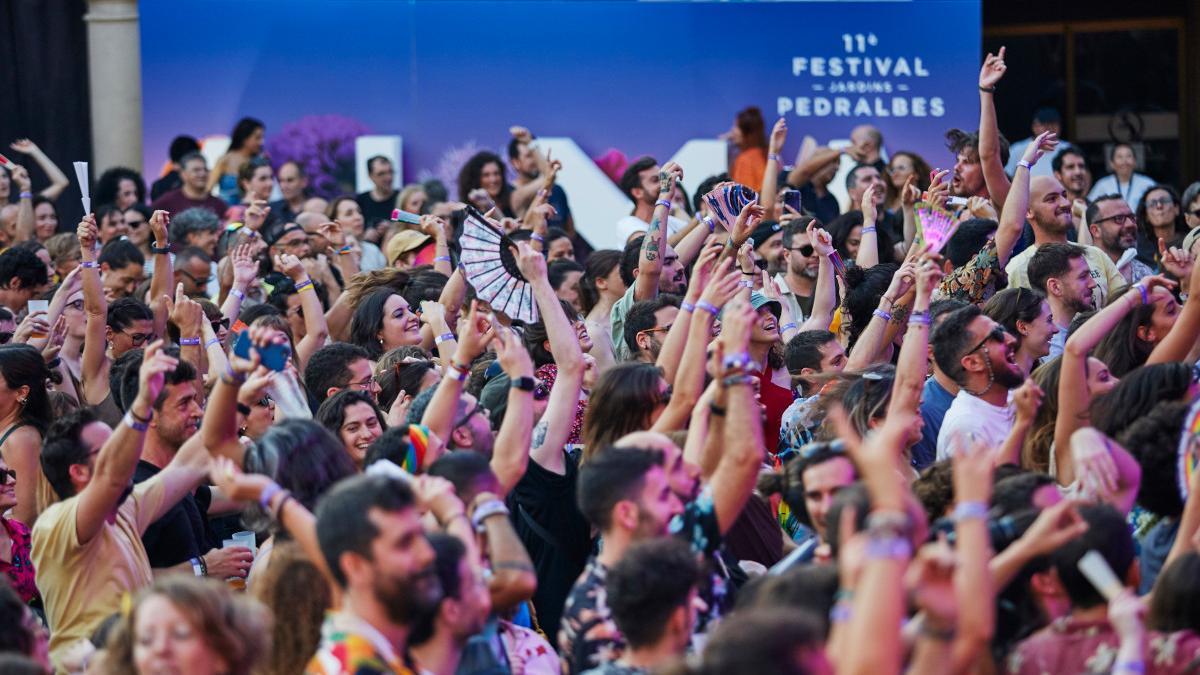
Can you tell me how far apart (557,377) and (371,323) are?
2248 mm

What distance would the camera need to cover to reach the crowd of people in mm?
3748

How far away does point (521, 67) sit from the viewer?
13.1m

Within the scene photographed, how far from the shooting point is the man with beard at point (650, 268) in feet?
26.2

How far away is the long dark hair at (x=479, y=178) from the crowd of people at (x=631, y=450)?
1632mm

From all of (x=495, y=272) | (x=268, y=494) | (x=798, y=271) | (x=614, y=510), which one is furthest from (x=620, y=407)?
(x=798, y=271)

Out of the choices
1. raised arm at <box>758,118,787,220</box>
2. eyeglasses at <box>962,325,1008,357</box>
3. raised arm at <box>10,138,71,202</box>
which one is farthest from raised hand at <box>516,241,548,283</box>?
raised arm at <box>10,138,71,202</box>

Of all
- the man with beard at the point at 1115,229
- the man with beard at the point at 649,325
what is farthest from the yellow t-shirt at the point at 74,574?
the man with beard at the point at 1115,229

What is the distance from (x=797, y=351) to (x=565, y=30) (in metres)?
6.30

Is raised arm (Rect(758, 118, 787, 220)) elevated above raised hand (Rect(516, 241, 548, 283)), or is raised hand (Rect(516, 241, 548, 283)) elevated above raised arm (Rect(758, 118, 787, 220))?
raised arm (Rect(758, 118, 787, 220))

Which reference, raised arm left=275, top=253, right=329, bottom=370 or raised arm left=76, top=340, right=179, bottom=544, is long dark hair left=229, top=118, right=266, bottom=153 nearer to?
raised arm left=275, top=253, right=329, bottom=370

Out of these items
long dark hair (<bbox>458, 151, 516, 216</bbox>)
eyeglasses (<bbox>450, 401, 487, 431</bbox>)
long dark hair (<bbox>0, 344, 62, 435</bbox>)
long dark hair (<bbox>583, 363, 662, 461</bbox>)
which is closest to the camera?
eyeglasses (<bbox>450, 401, 487, 431</bbox>)

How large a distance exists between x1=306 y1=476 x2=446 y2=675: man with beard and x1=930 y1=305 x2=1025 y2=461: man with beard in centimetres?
275

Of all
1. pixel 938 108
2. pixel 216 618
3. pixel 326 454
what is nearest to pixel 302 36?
pixel 938 108

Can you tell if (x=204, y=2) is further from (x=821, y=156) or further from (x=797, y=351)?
(x=797, y=351)
